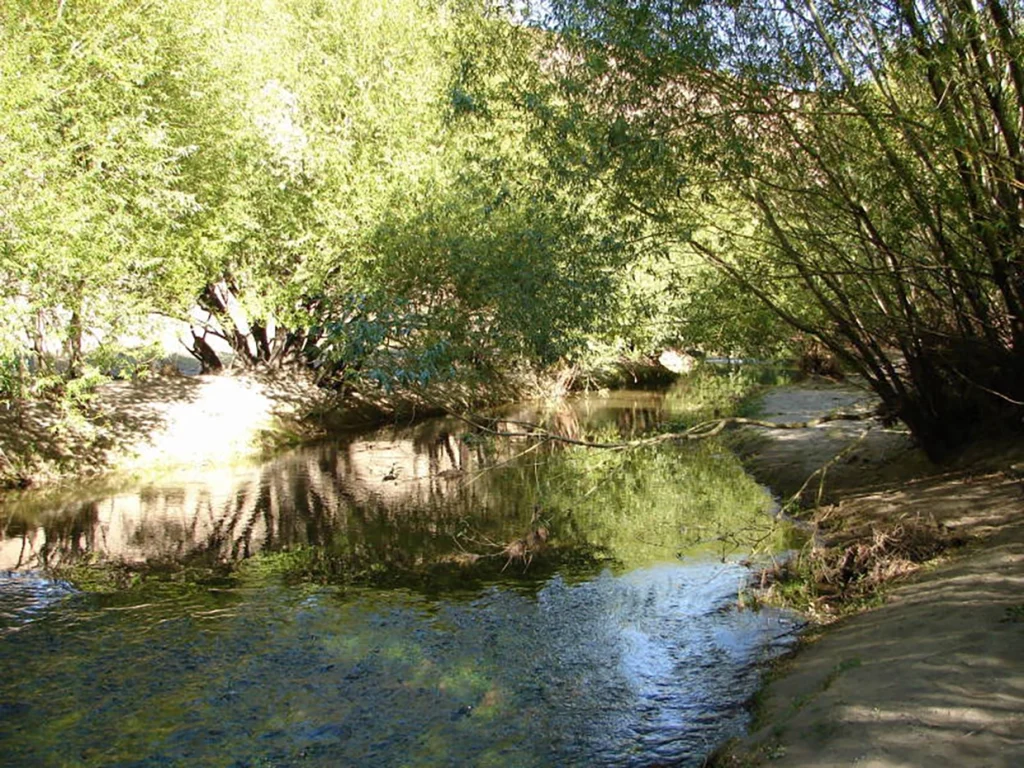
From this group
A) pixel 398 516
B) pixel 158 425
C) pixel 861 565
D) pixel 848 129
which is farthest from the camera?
pixel 158 425

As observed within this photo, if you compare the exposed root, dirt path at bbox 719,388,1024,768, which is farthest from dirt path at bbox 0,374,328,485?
dirt path at bbox 719,388,1024,768

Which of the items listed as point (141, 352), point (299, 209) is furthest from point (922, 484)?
point (299, 209)

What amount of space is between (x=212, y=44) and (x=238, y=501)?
45.2 feet

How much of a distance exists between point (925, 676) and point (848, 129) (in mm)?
7772

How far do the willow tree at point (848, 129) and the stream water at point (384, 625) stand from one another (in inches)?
161

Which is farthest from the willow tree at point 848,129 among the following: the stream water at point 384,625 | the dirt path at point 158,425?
the dirt path at point 158,425

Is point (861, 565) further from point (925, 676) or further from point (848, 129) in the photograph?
point (848, 129)

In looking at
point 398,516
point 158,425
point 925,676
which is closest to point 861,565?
point 925,676

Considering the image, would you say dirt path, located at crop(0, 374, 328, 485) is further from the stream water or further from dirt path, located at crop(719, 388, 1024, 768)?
dirt path, located at crop(719, 388, 1024, 768)

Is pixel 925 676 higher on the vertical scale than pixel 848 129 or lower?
lower

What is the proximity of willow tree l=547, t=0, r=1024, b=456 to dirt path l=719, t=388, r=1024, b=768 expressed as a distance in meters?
3.15

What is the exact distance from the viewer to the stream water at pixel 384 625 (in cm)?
739

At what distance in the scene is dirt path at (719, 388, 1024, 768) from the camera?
17.6ft

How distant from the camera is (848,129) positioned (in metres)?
11.5
